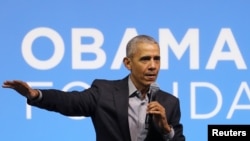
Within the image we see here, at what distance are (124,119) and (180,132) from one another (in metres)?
0.15

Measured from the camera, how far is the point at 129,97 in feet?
4.67

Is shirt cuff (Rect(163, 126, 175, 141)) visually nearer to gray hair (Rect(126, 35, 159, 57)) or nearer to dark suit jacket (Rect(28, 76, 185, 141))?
dark suit jacket (Rect(28, 76, 185, 141))

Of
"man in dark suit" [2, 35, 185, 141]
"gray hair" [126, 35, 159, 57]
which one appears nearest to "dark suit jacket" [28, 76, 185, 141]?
"man in dark suit" [2, 35, 185, 141]

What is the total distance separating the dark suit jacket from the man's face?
6cm

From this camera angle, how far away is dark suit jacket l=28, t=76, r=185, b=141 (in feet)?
4.45

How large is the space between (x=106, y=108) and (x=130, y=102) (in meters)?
0.07

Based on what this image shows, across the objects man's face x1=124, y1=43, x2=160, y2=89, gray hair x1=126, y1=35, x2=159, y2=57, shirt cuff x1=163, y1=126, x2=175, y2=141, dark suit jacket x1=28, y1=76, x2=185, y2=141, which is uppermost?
gray hair x1=126, y1=35, x2=159, y2=57

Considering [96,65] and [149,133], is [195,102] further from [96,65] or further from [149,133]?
[149,133]

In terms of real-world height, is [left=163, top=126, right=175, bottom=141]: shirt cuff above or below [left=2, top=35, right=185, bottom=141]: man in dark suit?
below

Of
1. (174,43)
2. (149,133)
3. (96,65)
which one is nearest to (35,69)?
(96,65)

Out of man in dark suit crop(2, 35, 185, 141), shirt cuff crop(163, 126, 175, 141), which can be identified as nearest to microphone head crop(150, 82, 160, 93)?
man in dark suit crop(2, 35, 185, 141)

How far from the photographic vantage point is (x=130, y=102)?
1418 mm

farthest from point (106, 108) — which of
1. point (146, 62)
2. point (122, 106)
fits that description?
point (146, 62)

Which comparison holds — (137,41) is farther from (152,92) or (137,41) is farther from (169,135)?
(169,135)
